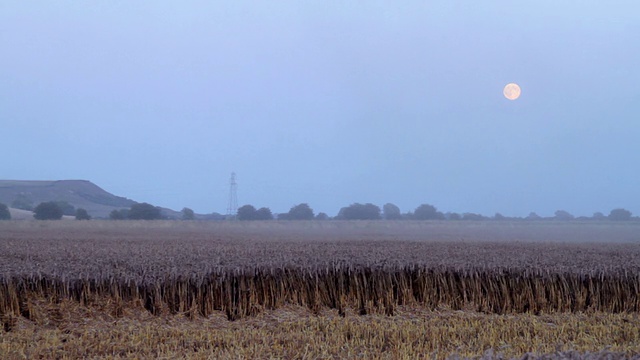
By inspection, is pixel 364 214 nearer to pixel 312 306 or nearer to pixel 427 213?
pixel 427 213

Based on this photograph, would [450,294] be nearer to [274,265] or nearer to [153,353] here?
[274,265]

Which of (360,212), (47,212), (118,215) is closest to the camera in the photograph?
(47,212)

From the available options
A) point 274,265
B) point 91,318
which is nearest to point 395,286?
point 274,265

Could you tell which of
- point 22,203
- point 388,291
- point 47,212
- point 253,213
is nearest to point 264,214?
point 253,213

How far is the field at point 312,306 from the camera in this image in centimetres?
824

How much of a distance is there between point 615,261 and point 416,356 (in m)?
8.73

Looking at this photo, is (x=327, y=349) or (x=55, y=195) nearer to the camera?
(x=327, y=349)

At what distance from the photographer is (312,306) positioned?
39.2 feet

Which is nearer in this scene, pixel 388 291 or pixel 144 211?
pixel 388 291

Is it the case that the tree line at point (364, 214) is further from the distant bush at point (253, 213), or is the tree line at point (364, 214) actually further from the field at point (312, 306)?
the field at point (312, 306)

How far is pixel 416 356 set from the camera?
7.65 metres

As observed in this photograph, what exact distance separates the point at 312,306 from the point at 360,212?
8013 cm

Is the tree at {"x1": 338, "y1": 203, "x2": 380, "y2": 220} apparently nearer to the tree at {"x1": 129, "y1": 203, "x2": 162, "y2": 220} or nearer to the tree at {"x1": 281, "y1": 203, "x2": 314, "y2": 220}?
the tree at {"x1": 281, "y1": 203, "x2": 314, "y2": 220}

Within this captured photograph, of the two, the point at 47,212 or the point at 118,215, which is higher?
the point at 118,215
